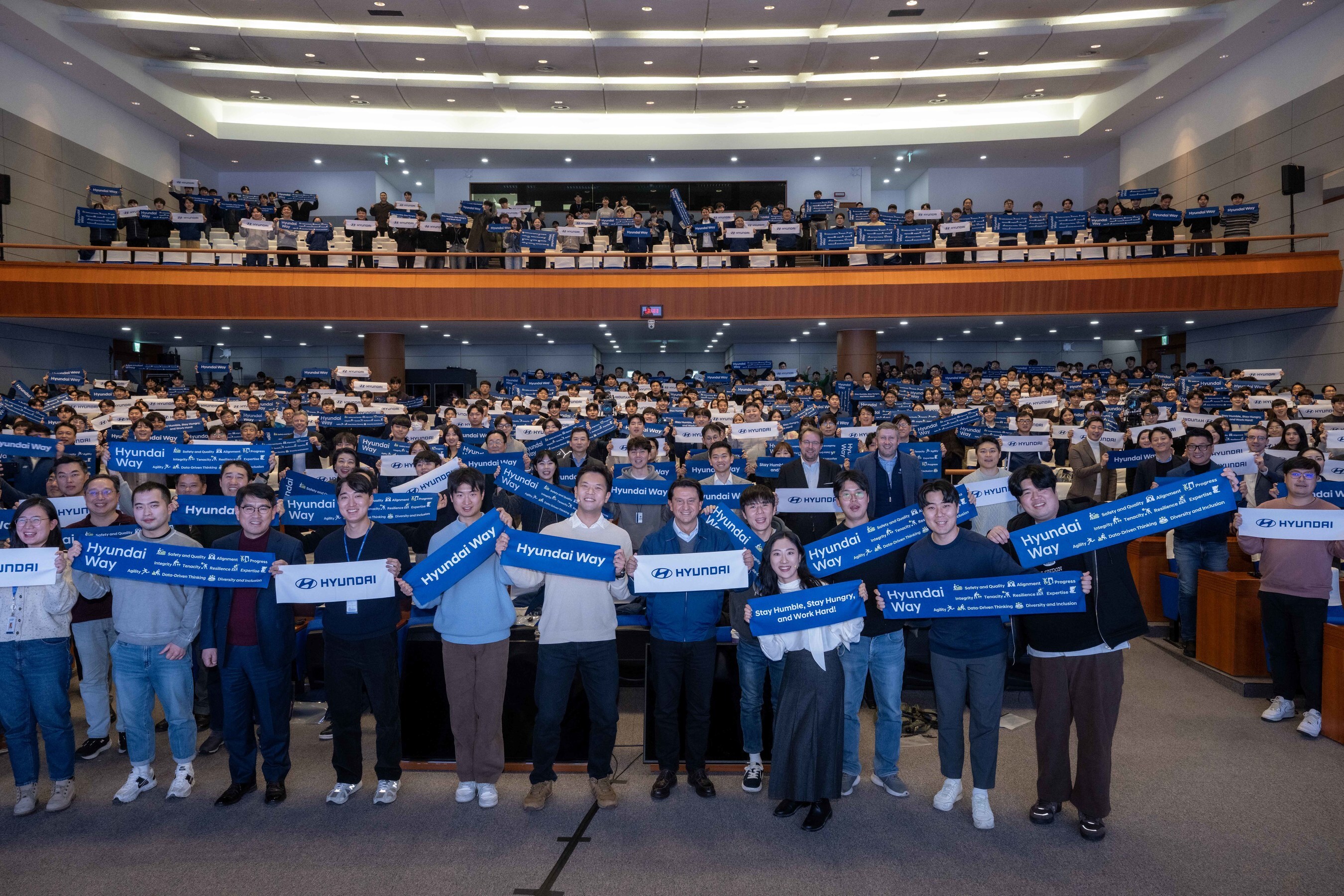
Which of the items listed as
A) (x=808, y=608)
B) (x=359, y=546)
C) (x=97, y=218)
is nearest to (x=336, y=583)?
(x=359, y=546)

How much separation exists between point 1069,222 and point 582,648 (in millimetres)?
17727

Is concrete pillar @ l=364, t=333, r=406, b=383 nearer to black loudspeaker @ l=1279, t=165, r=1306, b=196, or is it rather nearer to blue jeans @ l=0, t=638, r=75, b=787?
blue jeans @ l=0, t=638, r=75, b=787

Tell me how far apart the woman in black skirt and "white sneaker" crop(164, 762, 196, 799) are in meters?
3.07

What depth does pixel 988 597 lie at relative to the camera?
3.66 metres

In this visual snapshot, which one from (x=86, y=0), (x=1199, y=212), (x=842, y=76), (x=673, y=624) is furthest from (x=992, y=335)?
(x=86, y=0)

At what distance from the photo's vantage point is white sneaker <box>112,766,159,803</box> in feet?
13.2

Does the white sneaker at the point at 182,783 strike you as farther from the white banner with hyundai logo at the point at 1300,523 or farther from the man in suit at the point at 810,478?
the white banner with hyundai logo at the point at 1300,523

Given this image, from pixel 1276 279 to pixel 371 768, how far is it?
19.4 meters

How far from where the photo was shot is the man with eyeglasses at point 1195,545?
598cm

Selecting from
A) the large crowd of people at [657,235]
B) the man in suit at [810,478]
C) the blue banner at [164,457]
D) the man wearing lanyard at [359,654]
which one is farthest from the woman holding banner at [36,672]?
the large crowd of people at [657,235]

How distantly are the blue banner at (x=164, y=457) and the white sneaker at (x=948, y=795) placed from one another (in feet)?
16.9

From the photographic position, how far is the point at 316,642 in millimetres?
5484

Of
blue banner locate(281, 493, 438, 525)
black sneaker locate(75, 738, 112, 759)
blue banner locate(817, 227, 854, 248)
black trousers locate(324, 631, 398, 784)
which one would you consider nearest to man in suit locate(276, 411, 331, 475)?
blue banner locate(281, 493, 438, 525)

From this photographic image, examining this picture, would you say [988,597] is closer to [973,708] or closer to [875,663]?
[973,708]
